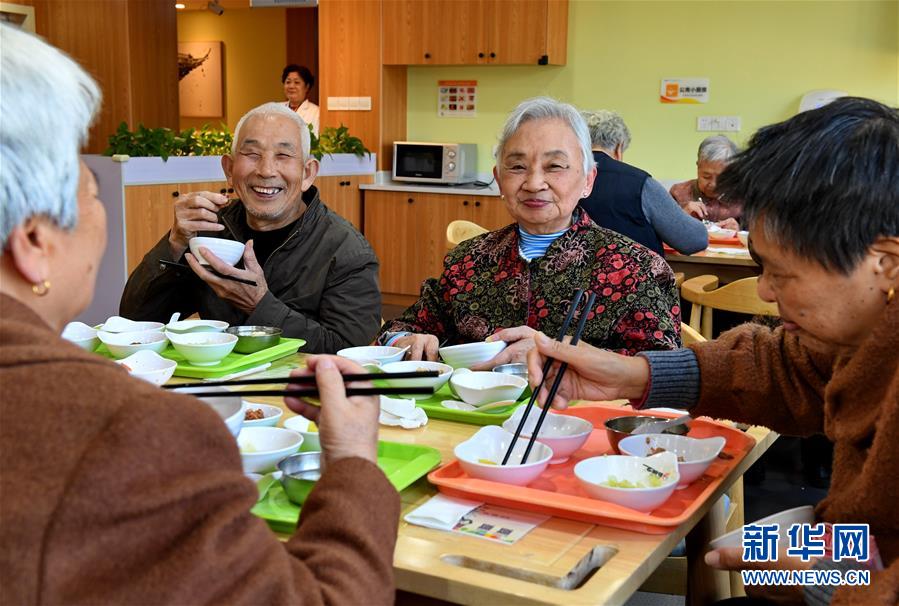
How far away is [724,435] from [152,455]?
1160 mm

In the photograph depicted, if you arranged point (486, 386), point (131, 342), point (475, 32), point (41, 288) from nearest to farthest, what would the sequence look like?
point (41, 288)
point (486, 386)
point (131, 342)
point (475, 32)

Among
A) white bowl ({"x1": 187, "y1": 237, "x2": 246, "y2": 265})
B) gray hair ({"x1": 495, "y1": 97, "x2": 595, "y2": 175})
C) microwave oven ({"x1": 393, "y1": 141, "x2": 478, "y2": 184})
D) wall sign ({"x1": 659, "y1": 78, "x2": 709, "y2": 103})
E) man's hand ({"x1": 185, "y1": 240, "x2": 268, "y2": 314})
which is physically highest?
wall sign ({"x1": 659, "y1": 78, "x2": 709, "y2": 103})

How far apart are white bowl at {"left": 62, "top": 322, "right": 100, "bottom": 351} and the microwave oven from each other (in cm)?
515

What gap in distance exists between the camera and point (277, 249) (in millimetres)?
2791

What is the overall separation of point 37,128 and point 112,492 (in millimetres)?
349

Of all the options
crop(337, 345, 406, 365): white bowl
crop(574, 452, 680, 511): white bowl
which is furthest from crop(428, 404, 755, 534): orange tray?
crop(337, 345, 406, 365): white bowl

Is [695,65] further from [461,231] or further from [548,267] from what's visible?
[548,267]

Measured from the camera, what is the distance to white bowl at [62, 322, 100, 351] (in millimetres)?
2172

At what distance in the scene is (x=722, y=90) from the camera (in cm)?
666

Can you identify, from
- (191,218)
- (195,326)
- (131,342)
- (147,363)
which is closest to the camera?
(147,363)

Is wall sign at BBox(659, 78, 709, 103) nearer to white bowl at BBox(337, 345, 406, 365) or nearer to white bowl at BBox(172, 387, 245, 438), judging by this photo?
white bowl at BBox(337, 345, 406, 365)

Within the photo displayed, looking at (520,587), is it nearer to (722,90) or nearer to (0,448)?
(0,448)

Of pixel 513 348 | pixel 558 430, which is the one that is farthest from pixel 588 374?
pixel 513 348

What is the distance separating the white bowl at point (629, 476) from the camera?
52.3 inches
